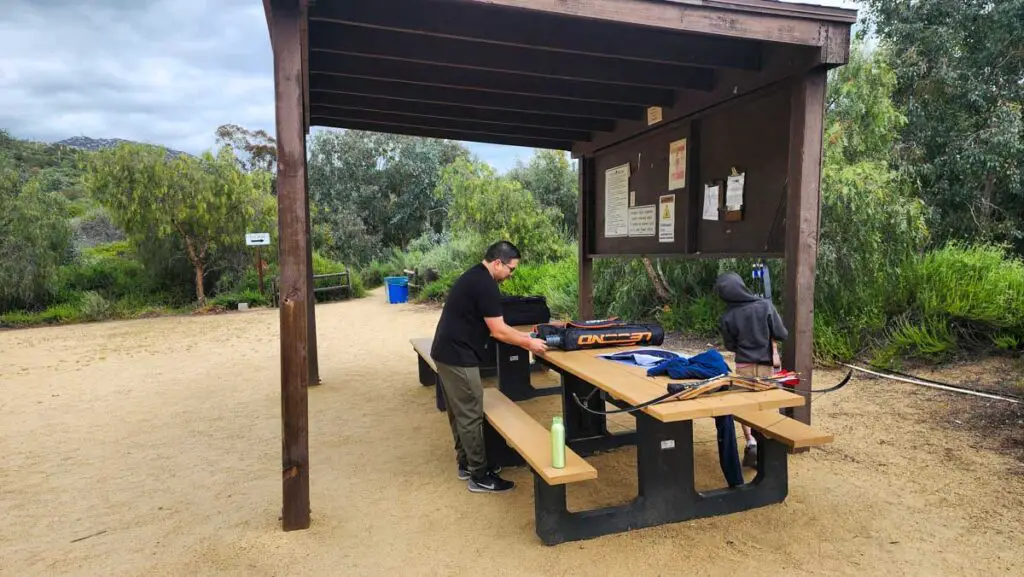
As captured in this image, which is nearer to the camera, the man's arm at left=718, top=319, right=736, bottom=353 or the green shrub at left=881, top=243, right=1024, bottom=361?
the man's arm at left=718, top=319, right=736, bottom=353

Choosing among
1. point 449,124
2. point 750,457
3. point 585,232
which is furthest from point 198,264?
point 750,457

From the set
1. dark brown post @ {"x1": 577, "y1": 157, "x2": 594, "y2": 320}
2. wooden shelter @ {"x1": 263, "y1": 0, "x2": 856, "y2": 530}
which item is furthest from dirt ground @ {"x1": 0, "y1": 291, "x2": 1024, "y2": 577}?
dark brown post @ {"x1": 577, "y1": 157, "x2": 594, "y2": 320}

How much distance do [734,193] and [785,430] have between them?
1.89 meters

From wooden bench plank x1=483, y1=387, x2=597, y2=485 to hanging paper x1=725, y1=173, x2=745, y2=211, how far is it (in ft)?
7.20

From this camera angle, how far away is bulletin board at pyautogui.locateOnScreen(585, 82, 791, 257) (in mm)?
4129

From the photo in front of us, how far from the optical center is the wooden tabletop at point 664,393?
105 inches

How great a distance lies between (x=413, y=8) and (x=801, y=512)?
3.72m

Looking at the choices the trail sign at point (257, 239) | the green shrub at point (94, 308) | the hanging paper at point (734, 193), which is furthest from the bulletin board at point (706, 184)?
the green shrub at point (94, 308)

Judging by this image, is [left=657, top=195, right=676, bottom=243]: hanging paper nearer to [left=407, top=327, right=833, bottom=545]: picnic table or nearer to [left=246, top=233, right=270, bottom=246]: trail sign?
[left=407, top=327, right=833, bottom=545]: picnic table

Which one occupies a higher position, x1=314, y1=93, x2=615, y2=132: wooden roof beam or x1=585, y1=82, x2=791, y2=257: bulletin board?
x1=314, y1=93, x2=615, y2=132: wooden roof beam

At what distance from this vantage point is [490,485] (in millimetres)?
3730

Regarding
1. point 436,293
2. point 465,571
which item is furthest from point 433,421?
point 436,293

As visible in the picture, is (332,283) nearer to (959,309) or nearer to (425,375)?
(425,375)

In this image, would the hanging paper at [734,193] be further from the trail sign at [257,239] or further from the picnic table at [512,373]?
the trail sign at [257,239]
